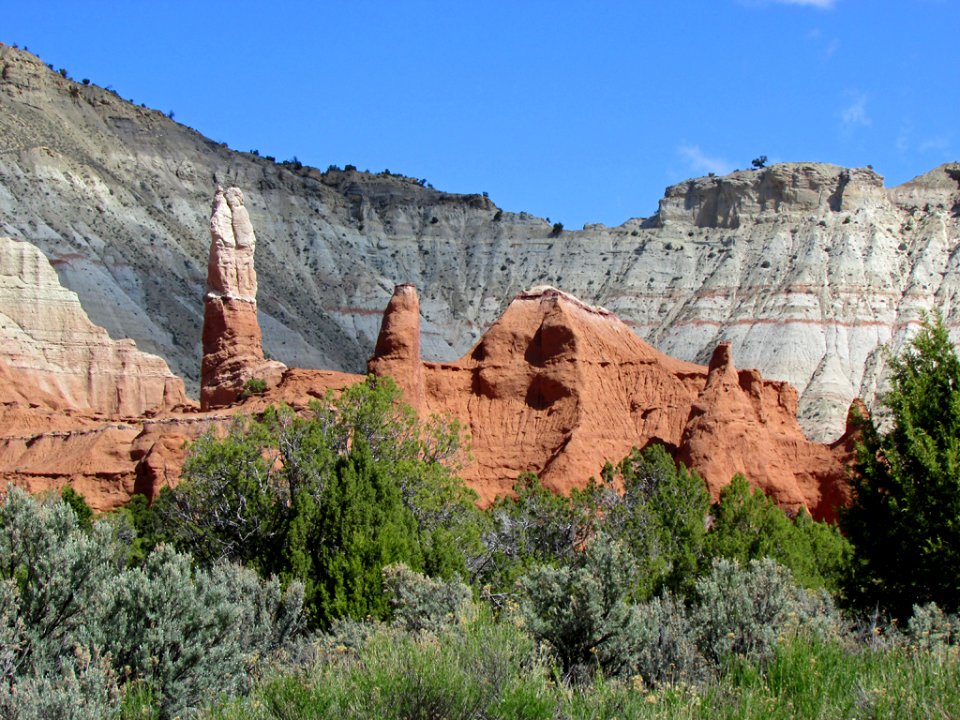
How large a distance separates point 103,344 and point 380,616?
5991 cm

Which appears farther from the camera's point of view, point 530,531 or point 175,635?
point 530,531

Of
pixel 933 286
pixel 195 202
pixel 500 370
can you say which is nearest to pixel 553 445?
pixel 500 370

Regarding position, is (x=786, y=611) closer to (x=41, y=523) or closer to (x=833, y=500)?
(x=41, y=523)

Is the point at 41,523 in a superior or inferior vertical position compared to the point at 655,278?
inferior

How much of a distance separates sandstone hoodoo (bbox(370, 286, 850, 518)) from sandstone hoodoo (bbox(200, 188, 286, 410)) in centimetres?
898

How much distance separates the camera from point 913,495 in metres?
22.1

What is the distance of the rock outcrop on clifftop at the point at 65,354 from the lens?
7731 cm

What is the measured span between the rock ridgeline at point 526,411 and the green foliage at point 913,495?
2856cm

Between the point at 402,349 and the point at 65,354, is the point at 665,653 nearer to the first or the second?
the point at 402,349

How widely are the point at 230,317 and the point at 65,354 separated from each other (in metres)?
19.2

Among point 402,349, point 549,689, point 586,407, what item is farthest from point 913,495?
point 586,407

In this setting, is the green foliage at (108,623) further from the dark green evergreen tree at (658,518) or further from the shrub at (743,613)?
the dark green evergreen tree at (658,518)

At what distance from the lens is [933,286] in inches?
4316

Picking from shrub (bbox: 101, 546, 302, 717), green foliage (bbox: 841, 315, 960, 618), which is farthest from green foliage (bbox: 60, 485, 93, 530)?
green foliage (bbox: 841, 315, 960, 618)
